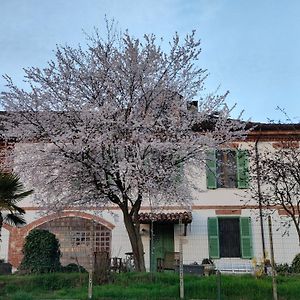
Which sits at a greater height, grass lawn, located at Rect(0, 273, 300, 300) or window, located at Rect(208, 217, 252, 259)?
window, located at Rect(208, 217, 252, 259)

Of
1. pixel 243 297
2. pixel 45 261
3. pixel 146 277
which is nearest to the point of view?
pixel 243 297

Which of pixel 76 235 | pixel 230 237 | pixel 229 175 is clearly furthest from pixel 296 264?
pixel 76 235

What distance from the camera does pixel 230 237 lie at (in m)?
21.9

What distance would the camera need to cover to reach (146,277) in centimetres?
1278

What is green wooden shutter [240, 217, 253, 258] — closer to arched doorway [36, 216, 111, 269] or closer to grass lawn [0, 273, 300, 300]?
arched doorway [36, 216, 111, 269]

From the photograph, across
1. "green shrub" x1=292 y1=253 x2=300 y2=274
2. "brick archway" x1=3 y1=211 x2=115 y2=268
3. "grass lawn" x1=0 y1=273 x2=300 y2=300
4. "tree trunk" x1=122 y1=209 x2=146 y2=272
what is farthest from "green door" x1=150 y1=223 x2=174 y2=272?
"grass lawn" x1=0 y1=273 x2=300 y2=300

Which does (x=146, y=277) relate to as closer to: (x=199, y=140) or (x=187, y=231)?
(x=199, y=140)

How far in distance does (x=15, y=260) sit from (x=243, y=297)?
1269cm

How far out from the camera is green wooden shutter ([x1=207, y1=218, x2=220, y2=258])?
21.4 metres

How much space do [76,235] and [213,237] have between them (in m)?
5.95

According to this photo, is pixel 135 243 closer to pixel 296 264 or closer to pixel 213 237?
pixel 213 237

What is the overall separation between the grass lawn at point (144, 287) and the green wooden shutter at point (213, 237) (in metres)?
8.23

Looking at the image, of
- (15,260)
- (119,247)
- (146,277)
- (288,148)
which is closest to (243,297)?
(146,277)

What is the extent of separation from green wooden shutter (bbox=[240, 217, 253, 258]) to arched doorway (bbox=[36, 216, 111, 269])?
18.8ft
